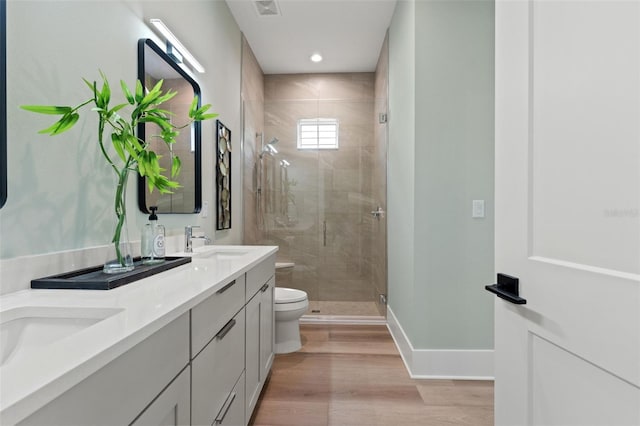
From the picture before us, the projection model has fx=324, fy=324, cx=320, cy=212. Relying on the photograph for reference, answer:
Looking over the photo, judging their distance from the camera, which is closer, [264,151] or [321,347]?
[321,347]

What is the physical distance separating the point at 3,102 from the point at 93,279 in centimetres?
54

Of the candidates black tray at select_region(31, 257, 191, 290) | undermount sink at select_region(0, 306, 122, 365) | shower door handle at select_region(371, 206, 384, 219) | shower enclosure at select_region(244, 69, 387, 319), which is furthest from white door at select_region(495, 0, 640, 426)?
shower enclosure at select_region(244, 69, 387, 319)

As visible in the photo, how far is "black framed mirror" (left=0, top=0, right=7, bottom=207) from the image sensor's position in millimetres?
876

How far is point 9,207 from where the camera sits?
0.91 m

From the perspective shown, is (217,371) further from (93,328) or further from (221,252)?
(221,252)

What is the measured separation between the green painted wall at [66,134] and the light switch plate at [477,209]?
1.97 meters

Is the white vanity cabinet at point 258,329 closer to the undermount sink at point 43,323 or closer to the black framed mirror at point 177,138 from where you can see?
the black framed mirror at point 177,138

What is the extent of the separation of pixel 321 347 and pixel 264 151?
6.95 feet

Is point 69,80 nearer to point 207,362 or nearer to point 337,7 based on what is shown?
point 207,362

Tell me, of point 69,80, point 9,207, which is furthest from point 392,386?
point 69,80

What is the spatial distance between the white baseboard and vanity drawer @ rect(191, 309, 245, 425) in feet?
4.12

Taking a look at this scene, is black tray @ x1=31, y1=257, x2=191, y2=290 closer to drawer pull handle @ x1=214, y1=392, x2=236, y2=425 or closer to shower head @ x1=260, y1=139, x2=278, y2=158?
drawer pull handle @ x1=214, y1=392, x2=236, y2=425

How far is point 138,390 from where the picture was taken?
2.07 ft

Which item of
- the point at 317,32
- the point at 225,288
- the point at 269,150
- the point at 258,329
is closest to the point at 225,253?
the point at 258,329
